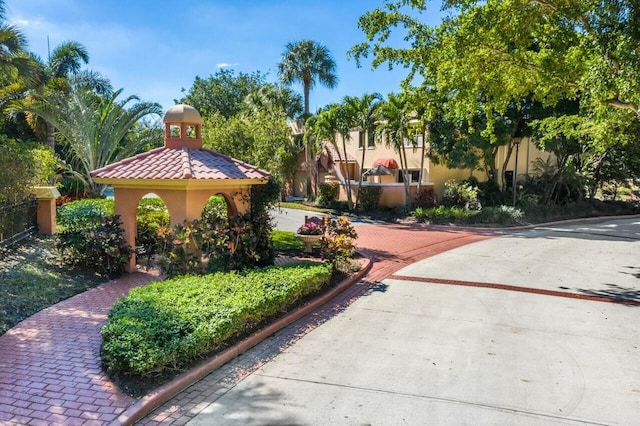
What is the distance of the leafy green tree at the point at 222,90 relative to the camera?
4700 centimetres

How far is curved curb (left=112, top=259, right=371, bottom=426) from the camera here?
4660 mm

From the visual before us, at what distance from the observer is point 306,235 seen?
13383 millimetres

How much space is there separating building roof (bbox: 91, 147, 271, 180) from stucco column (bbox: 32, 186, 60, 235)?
12.9 ft

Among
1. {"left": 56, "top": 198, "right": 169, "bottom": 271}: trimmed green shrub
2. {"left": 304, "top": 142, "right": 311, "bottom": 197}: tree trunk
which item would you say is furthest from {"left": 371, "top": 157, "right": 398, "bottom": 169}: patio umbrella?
{"left": 56, "top": 198, "right": 169, "bottom": 271}: trimmed green shrub

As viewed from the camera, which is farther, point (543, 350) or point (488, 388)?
point (543, 350)

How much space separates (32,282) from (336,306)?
248 inches

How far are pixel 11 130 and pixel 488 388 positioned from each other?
127 feet

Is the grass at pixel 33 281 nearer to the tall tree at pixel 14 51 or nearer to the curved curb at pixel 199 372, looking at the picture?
the curved curb at pixel 199 372

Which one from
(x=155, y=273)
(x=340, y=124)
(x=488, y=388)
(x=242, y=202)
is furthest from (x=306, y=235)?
(x=340, y=124)

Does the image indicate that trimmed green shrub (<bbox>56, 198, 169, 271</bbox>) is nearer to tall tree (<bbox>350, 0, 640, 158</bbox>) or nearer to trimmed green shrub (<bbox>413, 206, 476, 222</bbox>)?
tall tree (<bbox>350, 0, 640, 158</bbox>)

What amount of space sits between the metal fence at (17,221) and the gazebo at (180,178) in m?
3.16

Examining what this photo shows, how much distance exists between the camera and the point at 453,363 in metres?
6.16

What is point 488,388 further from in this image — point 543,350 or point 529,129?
point 529,129

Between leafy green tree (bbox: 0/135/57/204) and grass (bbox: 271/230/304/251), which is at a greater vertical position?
leafy green tree (bbox: 0/135/57/204)
